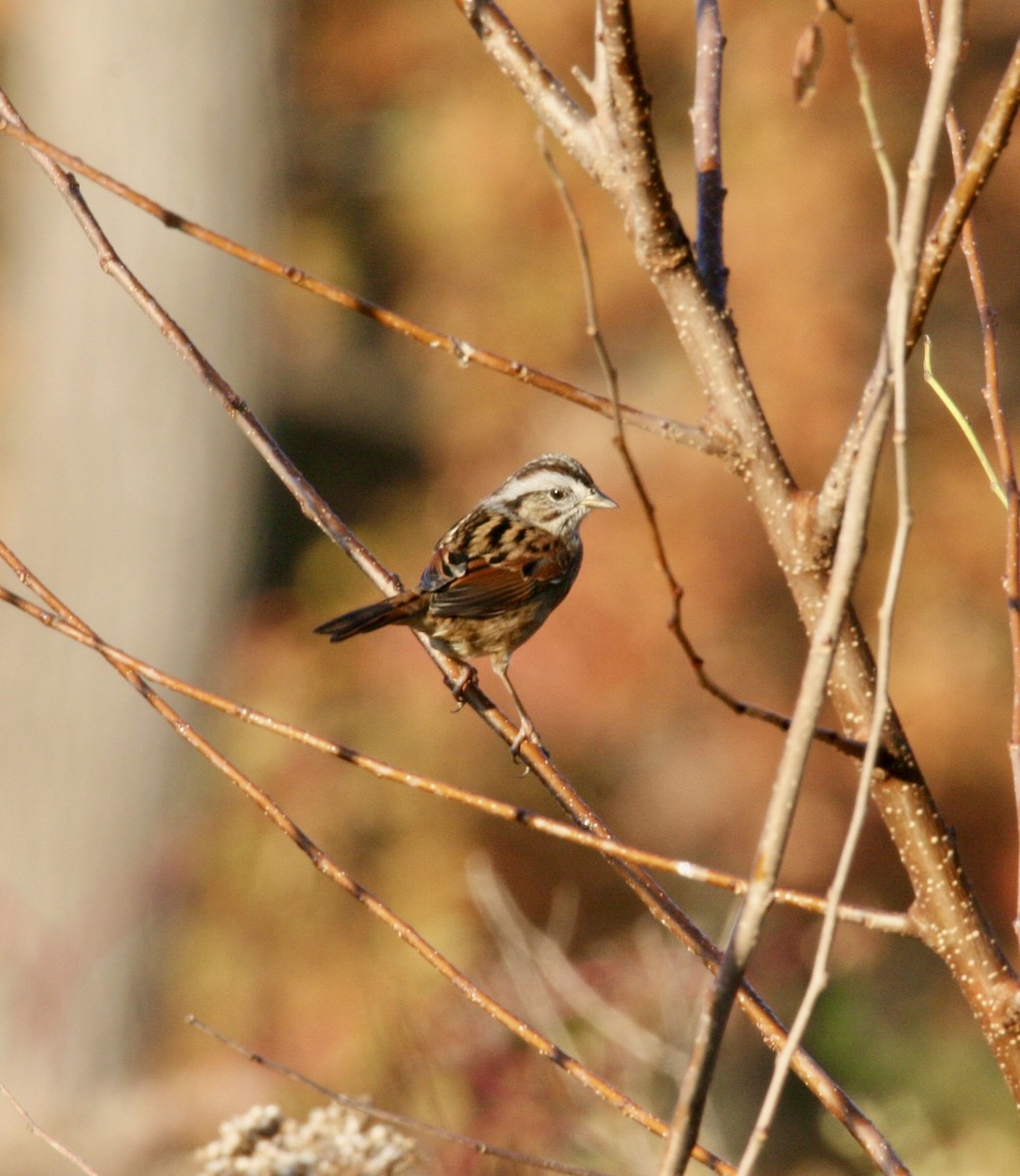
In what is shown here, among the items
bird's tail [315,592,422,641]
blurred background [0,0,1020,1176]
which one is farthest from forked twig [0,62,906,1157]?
blurred background [0,0,1020,1176]

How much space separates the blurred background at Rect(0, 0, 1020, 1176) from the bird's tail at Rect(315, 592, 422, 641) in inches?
176

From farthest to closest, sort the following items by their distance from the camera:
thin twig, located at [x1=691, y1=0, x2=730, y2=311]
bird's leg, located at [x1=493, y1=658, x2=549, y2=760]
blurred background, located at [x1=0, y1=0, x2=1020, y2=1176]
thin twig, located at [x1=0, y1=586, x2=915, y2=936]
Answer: blurred background, located at [x1=0, y1=0, x2=1020, y2=1176] < bird's leg, located at [x1=493, y1=658, x2=549, y2=760] < thin twig, located at [x1=691, y1=0, x2=730, y2=311] < thin twig, located at [x1=0, y1=586, x2=915, y2=936]

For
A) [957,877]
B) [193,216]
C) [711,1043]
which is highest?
[193,216]

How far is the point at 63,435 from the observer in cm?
903

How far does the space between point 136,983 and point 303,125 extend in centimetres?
575

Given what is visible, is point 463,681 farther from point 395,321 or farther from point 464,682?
point 395,321

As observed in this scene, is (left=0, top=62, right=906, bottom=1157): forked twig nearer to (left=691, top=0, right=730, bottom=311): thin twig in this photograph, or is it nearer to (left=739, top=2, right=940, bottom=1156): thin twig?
(left=691, top=0, right=730, bottom=311): thin twig

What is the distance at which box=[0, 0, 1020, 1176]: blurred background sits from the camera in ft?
26.3

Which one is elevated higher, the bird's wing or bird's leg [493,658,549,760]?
the bird's wing

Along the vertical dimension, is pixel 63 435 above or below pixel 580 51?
below

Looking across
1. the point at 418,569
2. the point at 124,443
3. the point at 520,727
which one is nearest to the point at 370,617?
the point at 520,727

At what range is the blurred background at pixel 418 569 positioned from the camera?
8023 mm

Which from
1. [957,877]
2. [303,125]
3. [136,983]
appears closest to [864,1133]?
[957,877]

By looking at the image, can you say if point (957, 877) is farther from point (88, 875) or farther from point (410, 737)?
point (88, 875)
